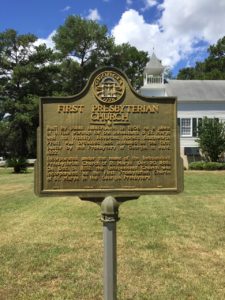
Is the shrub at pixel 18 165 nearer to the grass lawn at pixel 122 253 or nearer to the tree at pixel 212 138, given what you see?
the tree at pixel 212 138

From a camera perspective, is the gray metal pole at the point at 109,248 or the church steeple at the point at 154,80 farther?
the church steeple at the point at 154,80

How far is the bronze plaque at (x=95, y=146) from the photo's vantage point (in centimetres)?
466

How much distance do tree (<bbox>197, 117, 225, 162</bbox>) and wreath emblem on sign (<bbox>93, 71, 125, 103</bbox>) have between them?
2703cm

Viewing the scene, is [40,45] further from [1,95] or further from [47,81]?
[1,95]

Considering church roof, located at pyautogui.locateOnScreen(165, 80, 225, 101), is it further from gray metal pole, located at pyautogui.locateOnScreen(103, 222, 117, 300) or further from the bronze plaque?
gray metal pole, located at pyautogui.locateOnScreen(103, 222, 117, 300)

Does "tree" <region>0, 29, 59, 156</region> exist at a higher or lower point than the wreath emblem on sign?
higher

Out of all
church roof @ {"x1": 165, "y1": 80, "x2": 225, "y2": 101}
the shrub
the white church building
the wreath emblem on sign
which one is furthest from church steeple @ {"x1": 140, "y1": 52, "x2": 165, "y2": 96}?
the wreath emblem on sign

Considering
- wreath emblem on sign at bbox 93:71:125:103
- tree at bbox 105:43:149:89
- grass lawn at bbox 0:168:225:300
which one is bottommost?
grass lawn at bbox 0:168:225:300

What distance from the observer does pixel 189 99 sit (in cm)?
3475

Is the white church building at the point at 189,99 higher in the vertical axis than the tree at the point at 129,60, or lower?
lower

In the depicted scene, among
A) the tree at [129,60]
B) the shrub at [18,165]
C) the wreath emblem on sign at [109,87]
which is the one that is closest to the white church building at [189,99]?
the shrub at [18,165]

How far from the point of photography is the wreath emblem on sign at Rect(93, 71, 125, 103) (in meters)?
4.63

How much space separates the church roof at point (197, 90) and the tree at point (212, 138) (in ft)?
13.2

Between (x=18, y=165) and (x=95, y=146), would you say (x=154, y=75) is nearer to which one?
(x=18, y=165)
